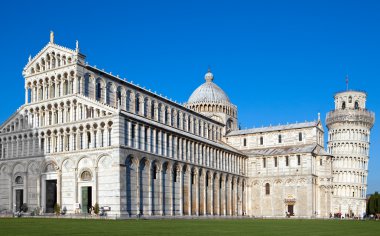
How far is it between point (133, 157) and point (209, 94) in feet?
133

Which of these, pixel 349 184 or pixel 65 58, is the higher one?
pixel 65 58

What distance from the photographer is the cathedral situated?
2131 inches

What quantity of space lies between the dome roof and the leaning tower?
74.0ft

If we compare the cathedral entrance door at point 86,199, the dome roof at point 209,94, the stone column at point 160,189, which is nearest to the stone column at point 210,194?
the stone column at point 160,189

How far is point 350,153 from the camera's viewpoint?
315 feet

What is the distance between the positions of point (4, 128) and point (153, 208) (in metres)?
22.5

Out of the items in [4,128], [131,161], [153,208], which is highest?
[4,128]

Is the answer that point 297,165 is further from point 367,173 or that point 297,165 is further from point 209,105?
point 367,173

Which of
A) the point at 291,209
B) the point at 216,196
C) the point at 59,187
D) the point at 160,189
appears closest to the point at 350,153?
the point at 291,209

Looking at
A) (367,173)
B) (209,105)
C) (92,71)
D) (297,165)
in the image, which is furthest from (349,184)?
(92,71)

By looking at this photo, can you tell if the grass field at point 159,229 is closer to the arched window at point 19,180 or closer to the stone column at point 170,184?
the stone column at point 170,184

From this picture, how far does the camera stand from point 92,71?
195ft

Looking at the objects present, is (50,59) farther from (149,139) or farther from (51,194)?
(51,194)

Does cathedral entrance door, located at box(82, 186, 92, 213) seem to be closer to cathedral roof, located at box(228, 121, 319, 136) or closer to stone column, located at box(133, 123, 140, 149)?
stone column, located at box(133, 123, 140, 149)
